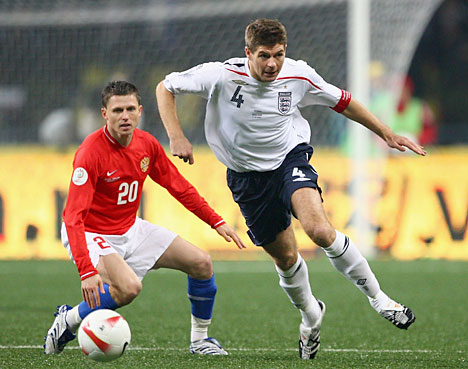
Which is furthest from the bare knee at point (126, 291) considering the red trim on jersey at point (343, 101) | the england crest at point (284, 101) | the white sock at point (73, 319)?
the red trim on jersey at point (343, 101)

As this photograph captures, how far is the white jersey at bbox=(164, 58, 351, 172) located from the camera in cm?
549

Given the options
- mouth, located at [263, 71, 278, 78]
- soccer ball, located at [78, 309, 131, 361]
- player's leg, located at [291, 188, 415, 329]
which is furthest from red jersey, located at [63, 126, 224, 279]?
mouth, located at [263, 71, 278, 78]

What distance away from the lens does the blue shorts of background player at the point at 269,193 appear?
217 inches

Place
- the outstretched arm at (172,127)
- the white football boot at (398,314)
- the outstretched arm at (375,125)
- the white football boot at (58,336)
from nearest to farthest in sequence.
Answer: the outstretched arm at (172,127) < the white football boot at (398,314) < the white football boot at (58,336) < the outstretched arm at (375,125)

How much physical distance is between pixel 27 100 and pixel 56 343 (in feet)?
30.6

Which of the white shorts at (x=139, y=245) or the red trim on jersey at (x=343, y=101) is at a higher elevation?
the red trim on jersey at (x=343, y=101)

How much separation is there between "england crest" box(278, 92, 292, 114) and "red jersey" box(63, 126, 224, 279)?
2.44 feet

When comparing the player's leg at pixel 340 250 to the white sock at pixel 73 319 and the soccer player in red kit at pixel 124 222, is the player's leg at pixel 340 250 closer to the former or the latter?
the soccer player in red kit at pixel 124 222

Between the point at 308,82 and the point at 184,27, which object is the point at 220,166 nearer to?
the point at 184,27

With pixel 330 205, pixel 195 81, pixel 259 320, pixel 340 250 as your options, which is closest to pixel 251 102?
pixel 195 81

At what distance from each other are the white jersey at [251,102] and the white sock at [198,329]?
973 millimetres

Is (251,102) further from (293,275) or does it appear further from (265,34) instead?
(293,275)

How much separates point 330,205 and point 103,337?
25.7ft

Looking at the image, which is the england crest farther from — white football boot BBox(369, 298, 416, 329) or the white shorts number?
white football boot BBox(369, 298, 416, 329)
